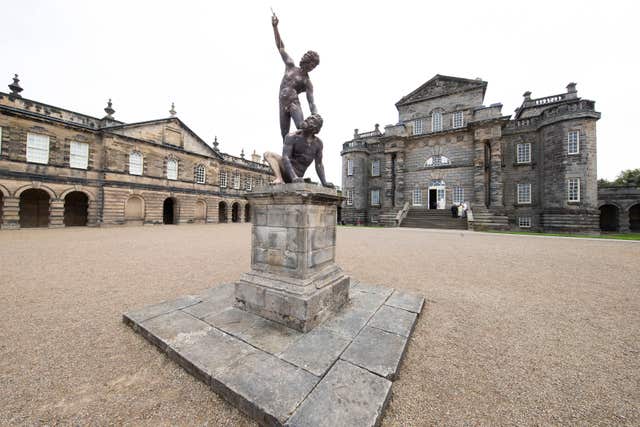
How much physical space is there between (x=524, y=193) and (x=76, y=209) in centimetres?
4215

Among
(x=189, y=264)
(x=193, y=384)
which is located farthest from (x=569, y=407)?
(x=189, y=264)

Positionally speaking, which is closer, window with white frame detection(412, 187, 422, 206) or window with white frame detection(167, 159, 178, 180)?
window with white frame detection(167, 159, 178, 180)

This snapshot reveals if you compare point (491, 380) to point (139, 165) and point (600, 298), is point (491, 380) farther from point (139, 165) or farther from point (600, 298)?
point (139, 165)

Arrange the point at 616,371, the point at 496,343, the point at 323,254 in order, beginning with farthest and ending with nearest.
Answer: the point at 323,254
the point at 496,343
the point at 616,371

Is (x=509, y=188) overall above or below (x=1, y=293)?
above

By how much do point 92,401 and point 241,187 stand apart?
30934 millimetres

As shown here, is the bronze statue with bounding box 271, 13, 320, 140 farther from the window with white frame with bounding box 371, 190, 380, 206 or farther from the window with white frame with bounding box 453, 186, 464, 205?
the window with white frame with bounding box 371, 190, 380, 206

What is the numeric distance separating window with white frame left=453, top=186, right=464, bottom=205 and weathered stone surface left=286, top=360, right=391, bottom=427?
981 inches

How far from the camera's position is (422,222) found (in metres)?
21.0

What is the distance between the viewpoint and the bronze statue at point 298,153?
3.29m

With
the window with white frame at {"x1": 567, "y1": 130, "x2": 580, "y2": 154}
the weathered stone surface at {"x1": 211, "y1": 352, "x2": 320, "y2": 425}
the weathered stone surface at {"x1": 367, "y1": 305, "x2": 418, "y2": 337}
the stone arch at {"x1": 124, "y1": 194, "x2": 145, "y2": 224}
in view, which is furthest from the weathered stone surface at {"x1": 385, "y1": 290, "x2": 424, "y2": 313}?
the stone arch at {"x1": 124, "y1": 194, "x2": 145, "y2": 224}

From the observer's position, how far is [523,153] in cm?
2111

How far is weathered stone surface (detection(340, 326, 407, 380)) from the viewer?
7.15ft

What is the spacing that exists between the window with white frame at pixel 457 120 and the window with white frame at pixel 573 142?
8.22 metres
